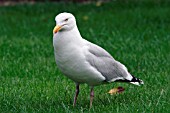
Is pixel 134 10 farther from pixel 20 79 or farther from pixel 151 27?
pixel 20 79

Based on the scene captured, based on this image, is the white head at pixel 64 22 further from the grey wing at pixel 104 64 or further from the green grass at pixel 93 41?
the green grass at pixel 93 41

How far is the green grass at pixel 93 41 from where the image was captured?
6387 mm

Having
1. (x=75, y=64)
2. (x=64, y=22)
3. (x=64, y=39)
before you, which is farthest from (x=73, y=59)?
(x=64, y=22)

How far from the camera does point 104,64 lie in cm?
633

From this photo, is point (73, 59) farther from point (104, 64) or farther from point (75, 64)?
point (104, 64)

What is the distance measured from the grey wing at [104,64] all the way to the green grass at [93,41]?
291 mm

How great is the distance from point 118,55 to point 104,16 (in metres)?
5.64

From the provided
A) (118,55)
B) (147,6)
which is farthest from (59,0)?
(118,55)

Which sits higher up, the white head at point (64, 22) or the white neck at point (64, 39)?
the white head at point (64, 22)

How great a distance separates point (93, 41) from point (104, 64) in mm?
5248

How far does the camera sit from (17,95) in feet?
22.2

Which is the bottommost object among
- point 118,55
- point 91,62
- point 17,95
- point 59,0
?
point 59,0

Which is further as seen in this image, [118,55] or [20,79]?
[118,55]

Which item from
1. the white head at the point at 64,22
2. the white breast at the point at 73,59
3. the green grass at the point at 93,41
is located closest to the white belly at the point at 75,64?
the white breast at the point at 73,59
